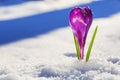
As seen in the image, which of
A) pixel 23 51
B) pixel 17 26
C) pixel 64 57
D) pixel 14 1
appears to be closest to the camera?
pixel 64 57

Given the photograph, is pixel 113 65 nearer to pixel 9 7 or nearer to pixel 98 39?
pixel 98 39

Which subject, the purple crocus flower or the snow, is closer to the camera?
the snow

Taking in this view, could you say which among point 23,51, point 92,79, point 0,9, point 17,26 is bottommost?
point 92,79

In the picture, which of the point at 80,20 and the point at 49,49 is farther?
the point at 49,49

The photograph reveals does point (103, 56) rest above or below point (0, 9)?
below

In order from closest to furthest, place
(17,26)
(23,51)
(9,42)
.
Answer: (23,51), (9,42), (17,26)

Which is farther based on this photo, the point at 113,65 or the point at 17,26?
the point at 17,26

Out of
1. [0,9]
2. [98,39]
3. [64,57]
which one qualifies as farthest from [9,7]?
[64,57]

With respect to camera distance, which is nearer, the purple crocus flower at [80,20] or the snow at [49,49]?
the snow at [49,49]
